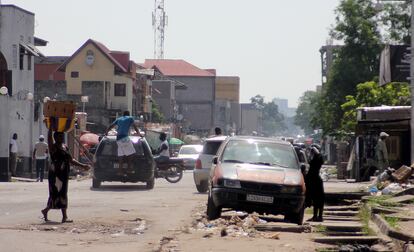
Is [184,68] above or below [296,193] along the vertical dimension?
above

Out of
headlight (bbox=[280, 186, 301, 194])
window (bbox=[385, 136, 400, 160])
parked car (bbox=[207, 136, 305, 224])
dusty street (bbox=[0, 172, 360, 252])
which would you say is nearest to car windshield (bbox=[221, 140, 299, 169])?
parked car (bbox=[207, 136, 305, 224])

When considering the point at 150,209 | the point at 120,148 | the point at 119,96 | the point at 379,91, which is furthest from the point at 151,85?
the point at 150,209

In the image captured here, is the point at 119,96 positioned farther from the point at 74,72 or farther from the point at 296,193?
the point at 296,193

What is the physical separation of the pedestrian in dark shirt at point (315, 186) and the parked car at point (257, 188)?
2.47 ft

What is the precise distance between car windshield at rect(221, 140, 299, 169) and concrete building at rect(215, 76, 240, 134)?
14588 cm

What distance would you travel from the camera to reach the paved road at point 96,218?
13.6 meters

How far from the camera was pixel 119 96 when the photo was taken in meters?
92.3

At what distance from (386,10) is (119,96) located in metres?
27.3

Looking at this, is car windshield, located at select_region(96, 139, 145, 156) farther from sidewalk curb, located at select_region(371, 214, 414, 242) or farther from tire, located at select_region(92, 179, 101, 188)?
sidewalk curb, located at select_region(371, 214, 414, 242)

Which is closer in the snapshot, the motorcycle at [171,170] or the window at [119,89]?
the motorcycle at [171,170]

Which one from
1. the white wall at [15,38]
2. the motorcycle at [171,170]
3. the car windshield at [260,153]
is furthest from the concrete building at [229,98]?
the car windshield at [260,153]

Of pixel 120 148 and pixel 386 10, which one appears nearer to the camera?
pixel 120 148

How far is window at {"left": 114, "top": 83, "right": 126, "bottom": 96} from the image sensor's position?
9225 centimetres

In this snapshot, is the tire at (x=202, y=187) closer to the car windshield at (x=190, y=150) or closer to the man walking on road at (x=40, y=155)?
the man walking on road at (x=40, y=155)
